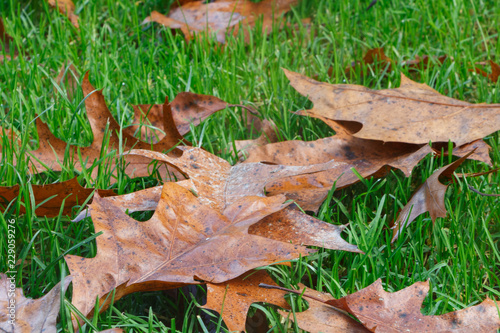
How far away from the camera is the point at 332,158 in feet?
5.35

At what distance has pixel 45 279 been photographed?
1249mm

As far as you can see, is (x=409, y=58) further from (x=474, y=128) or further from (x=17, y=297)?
(x=17, y=297)

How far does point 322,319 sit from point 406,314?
188 mm

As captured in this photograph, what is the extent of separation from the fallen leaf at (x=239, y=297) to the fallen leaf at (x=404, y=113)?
0.64m

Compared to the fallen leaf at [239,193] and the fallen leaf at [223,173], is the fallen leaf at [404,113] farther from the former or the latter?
the fallen leaf at [239,193]

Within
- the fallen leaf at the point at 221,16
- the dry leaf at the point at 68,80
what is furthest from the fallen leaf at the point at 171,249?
the fallen leaf at the point at 221,16

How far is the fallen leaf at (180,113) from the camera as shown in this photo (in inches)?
70.4

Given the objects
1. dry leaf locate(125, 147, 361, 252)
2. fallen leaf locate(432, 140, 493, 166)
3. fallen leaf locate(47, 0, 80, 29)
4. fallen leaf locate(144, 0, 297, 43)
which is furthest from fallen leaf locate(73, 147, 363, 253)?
fallen leaf locate(47, 0, 80, 29)

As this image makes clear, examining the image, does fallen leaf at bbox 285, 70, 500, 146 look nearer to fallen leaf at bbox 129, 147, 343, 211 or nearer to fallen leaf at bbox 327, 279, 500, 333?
fallen leaf at bbox 129, 147, 343, 211

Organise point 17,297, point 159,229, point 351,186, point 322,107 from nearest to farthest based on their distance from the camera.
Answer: point 17,297, point 159,229, point 351,186, point 322,107

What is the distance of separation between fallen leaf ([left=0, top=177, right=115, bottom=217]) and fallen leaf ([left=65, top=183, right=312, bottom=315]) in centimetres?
19

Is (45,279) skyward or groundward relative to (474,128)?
groundward

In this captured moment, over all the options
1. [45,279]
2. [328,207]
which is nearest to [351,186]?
[328,207]

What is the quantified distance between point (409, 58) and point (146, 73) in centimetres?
117
